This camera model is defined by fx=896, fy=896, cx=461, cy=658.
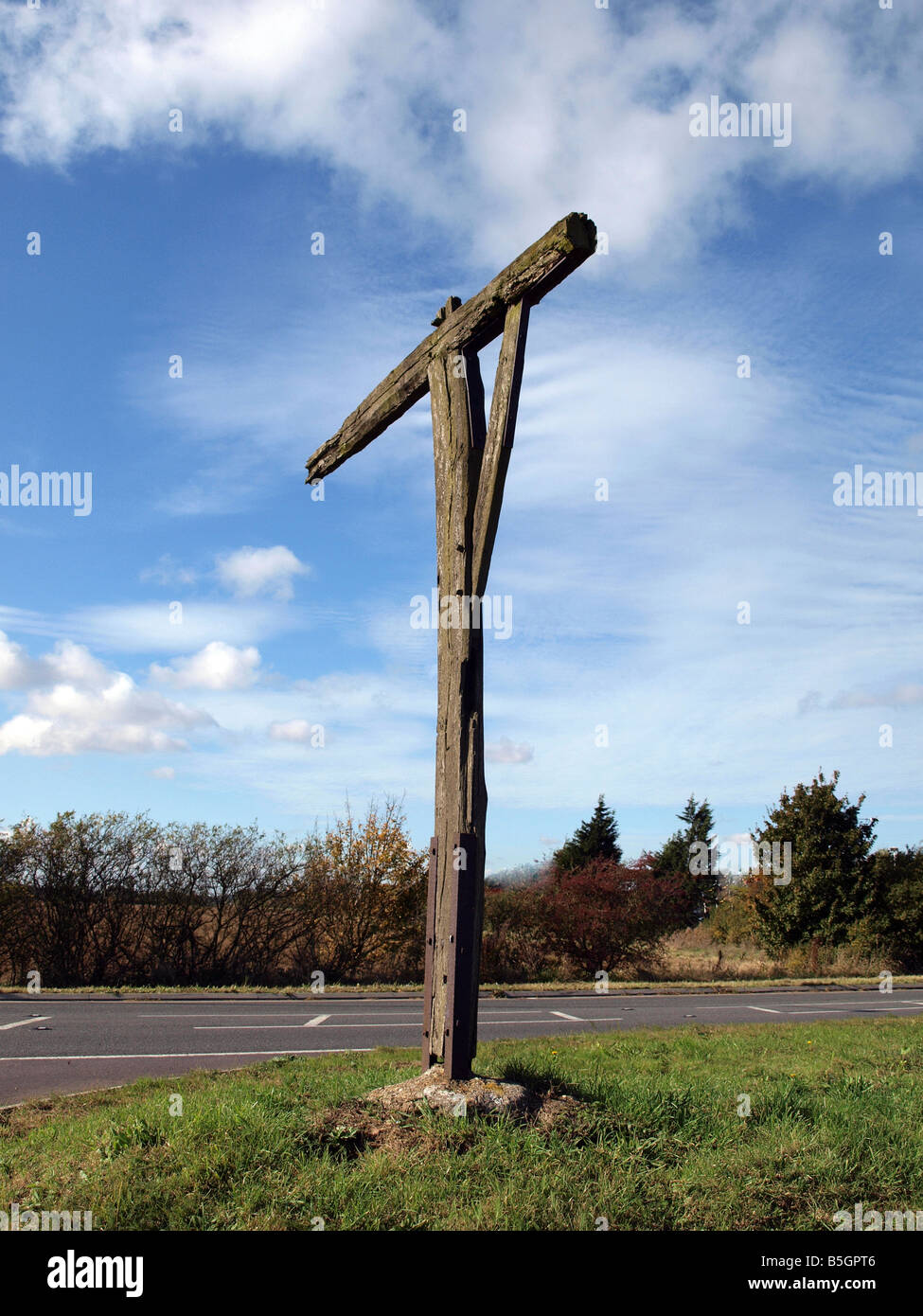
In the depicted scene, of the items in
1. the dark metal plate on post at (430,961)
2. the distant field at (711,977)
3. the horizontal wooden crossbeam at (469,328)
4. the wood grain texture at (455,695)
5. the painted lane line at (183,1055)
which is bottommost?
the distant field at (711,977)

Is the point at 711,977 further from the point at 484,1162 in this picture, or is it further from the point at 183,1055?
the point at 484,1162

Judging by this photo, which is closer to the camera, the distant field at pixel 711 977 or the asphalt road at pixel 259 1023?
the asphalt road at pixel 259 1023

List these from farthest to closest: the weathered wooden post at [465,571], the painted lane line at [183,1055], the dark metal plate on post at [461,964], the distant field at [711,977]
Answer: the distant field at [711,977] → the painted lane line at [183,1055] → the weathered wooden post at [465,571] → the dark metal plate on post at [461,964]

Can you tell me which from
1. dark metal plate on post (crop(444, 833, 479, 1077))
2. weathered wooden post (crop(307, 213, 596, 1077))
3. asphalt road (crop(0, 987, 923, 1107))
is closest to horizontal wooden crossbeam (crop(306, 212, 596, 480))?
weathered wooden post (crop(307, 213, 596, 1077))

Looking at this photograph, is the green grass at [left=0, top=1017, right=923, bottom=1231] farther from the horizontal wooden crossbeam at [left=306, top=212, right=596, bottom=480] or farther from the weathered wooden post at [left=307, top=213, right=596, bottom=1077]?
the horizontal wooden crossbeam at [left=306, top=212, right=596, bottom=480]

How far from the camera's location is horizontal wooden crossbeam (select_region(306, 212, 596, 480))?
473cm

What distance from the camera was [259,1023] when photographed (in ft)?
39.5

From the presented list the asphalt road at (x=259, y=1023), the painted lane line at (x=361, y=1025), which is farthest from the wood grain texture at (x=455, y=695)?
the painted lane line at (x=361, y=1025)

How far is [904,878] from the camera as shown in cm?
2580

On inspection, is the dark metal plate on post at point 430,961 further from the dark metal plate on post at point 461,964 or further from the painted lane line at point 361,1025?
the painted lane line at point 361,1025

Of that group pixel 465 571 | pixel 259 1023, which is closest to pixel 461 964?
pixel 465 571

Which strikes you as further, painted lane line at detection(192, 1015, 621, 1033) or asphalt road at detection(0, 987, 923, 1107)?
painted lane line at detection(192, 1015, 621, 1033)

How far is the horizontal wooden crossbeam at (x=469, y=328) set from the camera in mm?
4727

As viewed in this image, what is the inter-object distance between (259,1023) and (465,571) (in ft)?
30.2
